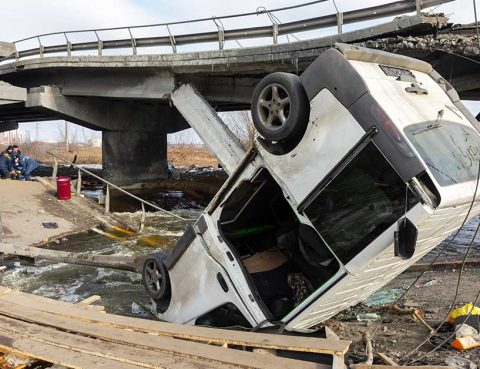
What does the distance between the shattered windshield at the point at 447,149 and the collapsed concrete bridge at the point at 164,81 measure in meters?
6.24

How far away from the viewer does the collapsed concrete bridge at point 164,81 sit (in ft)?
34.1

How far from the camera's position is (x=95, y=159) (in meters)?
42.0

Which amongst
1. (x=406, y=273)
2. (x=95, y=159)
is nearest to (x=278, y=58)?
(x=406, y=273)

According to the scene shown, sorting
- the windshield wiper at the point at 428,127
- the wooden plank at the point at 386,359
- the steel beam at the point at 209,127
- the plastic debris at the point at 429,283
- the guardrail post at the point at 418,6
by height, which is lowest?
the plastic debris at the point at 429,283

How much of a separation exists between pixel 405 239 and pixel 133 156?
69.6 ft

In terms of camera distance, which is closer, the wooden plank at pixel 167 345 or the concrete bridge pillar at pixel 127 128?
the wooden plank at pixel 167 345

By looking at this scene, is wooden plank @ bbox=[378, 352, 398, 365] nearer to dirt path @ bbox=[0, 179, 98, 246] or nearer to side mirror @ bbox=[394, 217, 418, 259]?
side mirror @ bbox=[394, 217, 418, 259]

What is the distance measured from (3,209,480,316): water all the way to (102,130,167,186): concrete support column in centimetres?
1116

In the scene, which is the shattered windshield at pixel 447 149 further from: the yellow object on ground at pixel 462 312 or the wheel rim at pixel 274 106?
the yellow object on ground at pixel 462 312

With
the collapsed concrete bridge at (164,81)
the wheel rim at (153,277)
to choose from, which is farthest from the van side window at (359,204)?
the collapsed concrete bridge at (164,81)

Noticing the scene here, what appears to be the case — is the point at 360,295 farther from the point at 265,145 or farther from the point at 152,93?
the point at 152,93

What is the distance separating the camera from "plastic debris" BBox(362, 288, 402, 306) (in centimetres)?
603

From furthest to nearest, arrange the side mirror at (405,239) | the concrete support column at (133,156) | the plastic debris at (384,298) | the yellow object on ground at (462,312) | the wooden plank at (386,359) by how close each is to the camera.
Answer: the concrete support column at (133,156), the plastic debris at (384,298), the yellow object on ground at (462,312), the wooden plank at (386,359), the side mirror at (405,239)

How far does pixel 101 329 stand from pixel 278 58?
10.0 metres
